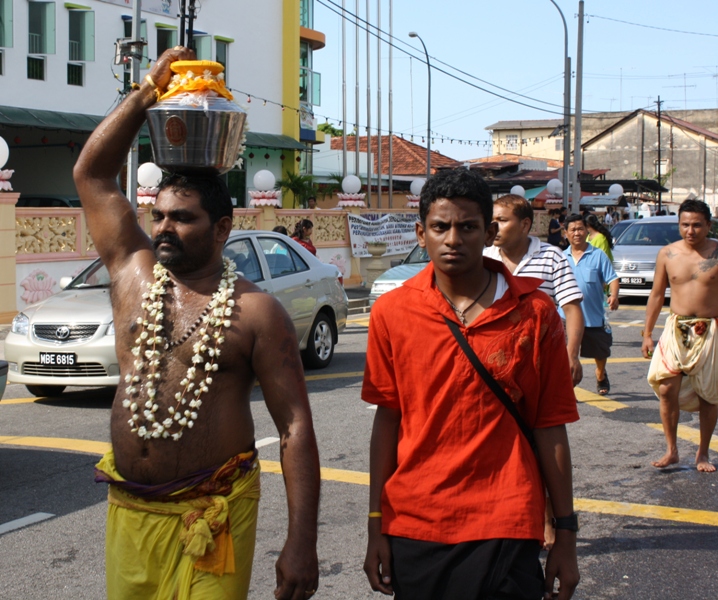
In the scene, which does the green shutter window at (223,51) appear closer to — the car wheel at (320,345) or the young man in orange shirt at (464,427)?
the car wheel at (320,345)

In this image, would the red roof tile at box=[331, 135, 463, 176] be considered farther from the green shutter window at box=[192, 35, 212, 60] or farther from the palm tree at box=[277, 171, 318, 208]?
the green shutter window at box=[192, 35, 212, 60]

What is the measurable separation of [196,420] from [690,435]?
6223mm

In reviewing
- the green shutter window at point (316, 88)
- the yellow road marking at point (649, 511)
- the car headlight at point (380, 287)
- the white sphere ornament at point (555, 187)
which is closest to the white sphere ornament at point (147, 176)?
the car headlight at point (380, 287)

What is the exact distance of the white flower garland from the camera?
282 cm

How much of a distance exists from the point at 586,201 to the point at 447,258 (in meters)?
43.5

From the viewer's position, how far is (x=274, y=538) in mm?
5445

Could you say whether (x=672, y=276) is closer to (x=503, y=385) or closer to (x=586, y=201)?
(x=503, y=385)

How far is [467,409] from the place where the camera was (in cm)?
287

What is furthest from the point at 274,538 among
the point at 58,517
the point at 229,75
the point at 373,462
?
the point at 229,75

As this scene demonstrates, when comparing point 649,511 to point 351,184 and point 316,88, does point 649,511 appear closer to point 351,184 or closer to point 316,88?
point 351,184

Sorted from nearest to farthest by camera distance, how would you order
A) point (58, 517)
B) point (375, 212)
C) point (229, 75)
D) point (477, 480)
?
1. point (477, 480)
2. point (58, 517)
3. point (375, 212)
4. point (229, 75)

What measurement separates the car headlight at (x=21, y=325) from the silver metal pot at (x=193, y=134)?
22.8ft

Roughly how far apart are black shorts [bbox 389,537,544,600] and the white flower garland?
2.50 ft

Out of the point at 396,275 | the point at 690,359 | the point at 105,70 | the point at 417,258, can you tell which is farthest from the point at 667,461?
the point at 105,70
